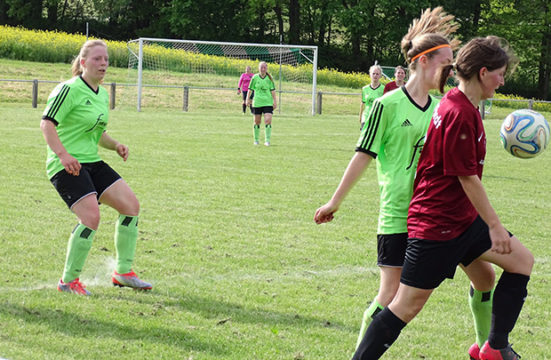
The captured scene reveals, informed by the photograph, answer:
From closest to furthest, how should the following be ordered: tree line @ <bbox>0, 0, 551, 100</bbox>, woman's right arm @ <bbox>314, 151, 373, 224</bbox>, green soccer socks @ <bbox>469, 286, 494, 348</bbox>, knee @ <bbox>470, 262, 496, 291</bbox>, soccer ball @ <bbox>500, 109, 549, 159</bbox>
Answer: woman's right arm @ <bbox>314, 151, 373, 224</bbox>
knee @ <bbox>470, 262, 496, 291</bbox>
green soccer socks @ <bbox>469, 286, 494, 348</bbox>
soccer ball @ <bbox>500, 109, 549, 159</bbox>
tree line @ <bbox>0, 0, 551, 100</bbox>

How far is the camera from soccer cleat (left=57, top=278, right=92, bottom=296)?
535 cm

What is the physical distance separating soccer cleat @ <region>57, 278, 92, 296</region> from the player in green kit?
228 cm

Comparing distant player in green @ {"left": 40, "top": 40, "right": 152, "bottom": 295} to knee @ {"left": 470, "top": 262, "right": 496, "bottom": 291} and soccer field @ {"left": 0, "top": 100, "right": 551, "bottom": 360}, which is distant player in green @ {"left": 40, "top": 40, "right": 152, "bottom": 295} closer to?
soccer field @ {"left": 0, "top": 100, "right": 551, "bottom": 360}

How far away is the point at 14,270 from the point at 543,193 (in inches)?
343

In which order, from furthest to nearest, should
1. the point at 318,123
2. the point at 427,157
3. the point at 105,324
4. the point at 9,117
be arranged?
the point at 318,123, the point at 9,117, the point at 105,324, the point at 427,157

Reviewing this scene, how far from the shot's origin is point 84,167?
5.47 meters

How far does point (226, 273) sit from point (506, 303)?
9.25ft

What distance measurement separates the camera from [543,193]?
39.2 ft

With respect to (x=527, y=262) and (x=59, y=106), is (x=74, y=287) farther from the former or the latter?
(x=527, y=262)

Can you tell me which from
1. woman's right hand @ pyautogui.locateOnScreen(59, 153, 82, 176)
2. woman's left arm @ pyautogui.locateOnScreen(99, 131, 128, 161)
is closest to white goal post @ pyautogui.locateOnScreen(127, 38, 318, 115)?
woman's left arm @ pyautogui.locateOnScreen(99, 131, 128, 161)

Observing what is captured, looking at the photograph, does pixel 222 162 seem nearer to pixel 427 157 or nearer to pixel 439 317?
pixel 439 317

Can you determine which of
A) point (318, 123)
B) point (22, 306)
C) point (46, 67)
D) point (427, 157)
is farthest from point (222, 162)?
point (46, 67)

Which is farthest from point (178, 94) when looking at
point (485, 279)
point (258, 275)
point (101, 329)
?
point (485, 279)

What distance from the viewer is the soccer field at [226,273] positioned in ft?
14.7
